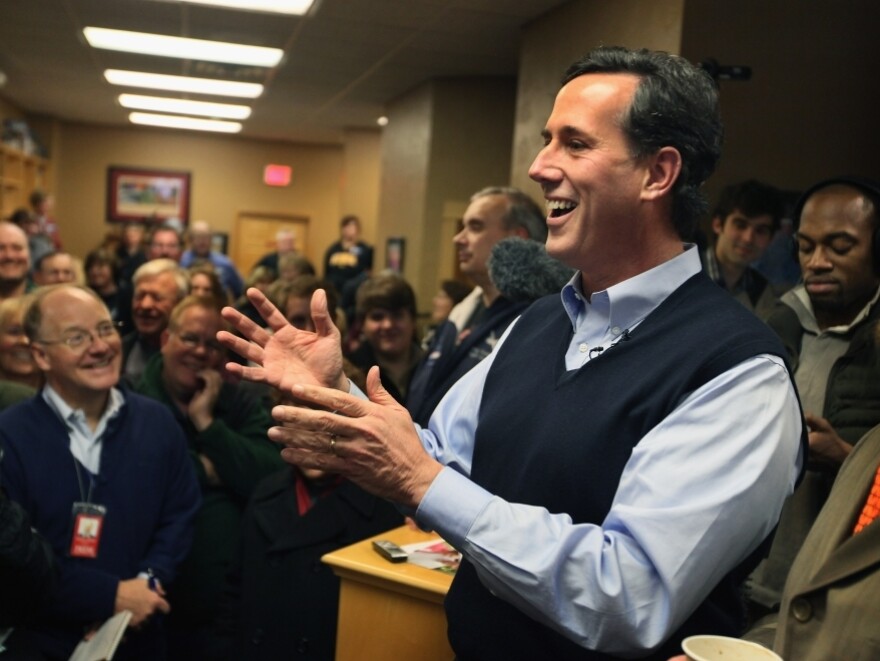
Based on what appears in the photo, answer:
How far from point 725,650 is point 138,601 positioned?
1.98 m

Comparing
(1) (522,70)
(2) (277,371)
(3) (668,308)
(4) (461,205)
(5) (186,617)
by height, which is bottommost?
(5) (186,617)

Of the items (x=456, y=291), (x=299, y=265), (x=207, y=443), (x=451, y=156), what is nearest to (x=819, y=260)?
(x=207, y=443)

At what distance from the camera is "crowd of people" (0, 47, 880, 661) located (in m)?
1.34

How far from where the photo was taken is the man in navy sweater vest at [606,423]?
1.32 m

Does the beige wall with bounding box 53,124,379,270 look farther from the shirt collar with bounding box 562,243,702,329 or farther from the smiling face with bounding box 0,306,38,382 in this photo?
the shirt collar with bounding box 562,243,702,329

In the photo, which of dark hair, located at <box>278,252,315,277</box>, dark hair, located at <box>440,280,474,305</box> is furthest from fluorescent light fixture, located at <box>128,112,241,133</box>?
dark hair, located at <box>440,280,474,305</box>

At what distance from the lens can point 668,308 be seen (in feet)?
5.07

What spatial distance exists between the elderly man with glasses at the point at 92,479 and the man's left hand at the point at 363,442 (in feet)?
5.22

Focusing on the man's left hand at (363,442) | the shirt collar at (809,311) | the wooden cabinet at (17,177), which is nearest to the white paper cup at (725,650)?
the man's left hand at (363,442)

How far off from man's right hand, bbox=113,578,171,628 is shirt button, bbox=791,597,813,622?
1887mm

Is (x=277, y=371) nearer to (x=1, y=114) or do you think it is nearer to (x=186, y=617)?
(x=186, y=617)

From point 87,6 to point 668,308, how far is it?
6.32 meters

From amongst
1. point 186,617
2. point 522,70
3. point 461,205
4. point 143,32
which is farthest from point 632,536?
point 461,205

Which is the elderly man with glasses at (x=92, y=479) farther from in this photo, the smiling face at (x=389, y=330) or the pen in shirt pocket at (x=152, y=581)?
the smiling face at (x=389, y=330)
